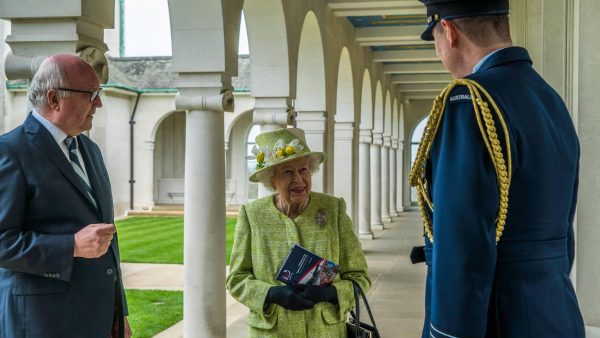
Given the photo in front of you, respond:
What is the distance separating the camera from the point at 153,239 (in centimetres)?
1975

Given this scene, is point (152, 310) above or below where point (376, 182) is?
below

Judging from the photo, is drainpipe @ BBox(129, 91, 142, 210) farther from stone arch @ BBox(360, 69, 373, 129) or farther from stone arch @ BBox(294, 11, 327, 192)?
stone arch @ BBox(294, 11, 327, 192)

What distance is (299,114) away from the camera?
13047 millimetres

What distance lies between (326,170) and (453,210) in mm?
10801

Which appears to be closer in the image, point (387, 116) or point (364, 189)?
point (364, 189)

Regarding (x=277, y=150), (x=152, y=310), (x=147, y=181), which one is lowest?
(x=152, y=310)

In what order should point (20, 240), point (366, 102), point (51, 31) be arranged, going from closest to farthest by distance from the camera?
point (20, 240)
point (51, 31)
point (366, 102)

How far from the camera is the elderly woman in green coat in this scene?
349 centimetres

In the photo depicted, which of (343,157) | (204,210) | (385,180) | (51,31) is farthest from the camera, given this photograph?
(385,180)

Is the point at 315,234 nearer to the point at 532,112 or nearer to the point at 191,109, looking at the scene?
the point at 532,112

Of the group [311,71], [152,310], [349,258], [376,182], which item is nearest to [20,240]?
[349,258]

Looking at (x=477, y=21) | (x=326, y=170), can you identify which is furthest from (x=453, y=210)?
(x=326, y=170)

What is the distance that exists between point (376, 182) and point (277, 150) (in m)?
18.5

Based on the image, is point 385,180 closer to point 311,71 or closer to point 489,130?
point 311,71
